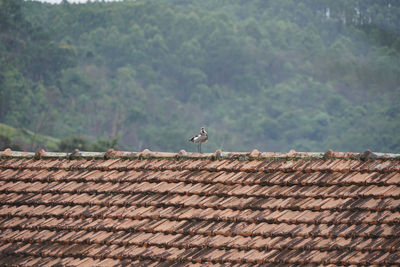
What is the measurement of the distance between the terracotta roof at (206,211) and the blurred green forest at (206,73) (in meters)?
42.1

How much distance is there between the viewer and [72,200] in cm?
684

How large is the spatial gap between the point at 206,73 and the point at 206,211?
79280 millimetres

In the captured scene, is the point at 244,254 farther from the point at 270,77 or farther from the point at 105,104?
the point at 270,77

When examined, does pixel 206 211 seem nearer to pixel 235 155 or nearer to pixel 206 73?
pixel 235 155

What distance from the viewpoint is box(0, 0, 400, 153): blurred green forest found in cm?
6184

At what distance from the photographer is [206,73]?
85.2 m

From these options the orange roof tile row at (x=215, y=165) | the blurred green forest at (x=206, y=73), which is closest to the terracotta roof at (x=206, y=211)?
the orange roof tile row at (x=215, y=165)

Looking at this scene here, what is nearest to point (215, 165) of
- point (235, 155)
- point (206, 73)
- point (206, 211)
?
point (235, 155)

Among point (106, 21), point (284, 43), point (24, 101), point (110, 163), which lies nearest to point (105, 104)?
point (24, 101)

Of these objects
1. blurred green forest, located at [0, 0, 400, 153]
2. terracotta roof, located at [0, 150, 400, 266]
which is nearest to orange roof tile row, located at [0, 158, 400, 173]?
terracotta roof, located at [0, 150, 400, 266]

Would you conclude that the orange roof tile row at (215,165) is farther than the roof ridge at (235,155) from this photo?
No

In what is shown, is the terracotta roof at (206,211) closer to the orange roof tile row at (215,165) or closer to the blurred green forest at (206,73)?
the orange roof tile row at (215,165)

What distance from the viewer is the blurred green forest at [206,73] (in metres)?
61.8

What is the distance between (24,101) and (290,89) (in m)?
31.6
